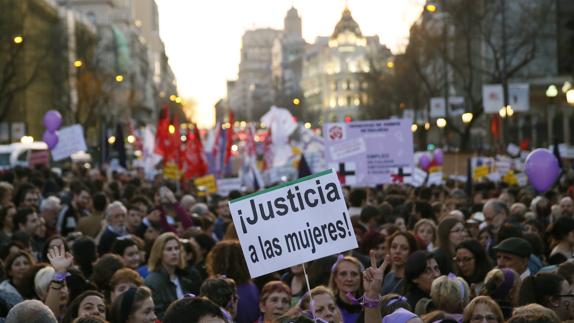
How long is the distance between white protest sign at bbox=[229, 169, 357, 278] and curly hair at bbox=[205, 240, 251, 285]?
6.01 ft

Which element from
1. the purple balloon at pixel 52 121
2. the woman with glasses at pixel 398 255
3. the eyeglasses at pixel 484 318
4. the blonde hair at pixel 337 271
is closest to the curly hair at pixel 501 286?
the blonde hair at pixel 337 271

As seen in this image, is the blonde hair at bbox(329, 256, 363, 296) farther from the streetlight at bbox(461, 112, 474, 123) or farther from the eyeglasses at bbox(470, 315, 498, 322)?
the streetlight at bbox(461, 112, 474, 123)

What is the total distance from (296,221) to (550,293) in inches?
66.3

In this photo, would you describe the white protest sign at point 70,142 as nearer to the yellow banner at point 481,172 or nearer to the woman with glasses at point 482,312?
the yellow banner at point 481,172

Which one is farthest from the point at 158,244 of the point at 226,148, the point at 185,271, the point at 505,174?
the point at 226,148

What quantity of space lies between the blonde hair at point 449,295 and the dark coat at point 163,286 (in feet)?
8.12

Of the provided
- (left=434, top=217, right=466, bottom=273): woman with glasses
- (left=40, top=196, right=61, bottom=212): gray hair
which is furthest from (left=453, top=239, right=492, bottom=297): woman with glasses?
(left=40, top=196, right=61, bottom=212): gray hair

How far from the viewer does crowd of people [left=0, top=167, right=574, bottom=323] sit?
7.88 m

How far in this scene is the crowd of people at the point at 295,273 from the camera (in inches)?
310

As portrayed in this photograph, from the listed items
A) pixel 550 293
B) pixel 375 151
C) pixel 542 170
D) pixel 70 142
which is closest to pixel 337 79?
pixel 70 142

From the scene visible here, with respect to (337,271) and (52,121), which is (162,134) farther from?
(337,271)

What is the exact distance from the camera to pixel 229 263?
9828 mm

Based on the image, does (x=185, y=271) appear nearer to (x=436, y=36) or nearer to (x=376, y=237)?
(x=376, y=237)

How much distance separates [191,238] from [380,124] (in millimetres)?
7771
